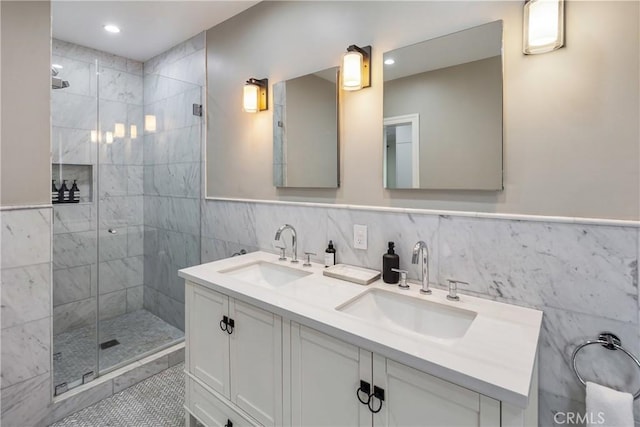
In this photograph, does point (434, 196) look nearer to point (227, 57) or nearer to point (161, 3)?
point (227, 57)

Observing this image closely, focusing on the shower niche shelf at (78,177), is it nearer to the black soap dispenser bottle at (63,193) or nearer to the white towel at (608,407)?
the black soap dispenser bottle at (63,193)

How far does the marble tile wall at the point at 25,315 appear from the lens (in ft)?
5.35

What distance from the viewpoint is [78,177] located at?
8.76 feet

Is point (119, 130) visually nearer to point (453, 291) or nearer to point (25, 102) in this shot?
point (25, 102)

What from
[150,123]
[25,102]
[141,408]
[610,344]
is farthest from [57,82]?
[610,344]

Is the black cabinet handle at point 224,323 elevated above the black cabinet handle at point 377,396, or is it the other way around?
the black cabinet handle at point 224,323

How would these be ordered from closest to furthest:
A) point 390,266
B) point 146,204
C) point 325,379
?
point 325,379 < point 390,266 < point 146,204

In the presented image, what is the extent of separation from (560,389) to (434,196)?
86cm

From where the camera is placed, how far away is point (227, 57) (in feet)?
7.77

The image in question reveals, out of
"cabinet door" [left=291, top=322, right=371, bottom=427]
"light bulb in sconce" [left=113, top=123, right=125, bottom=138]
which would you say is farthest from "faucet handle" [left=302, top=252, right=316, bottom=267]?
"light bulb in sconce" [left=113, top=123, right=125, bottom=138]

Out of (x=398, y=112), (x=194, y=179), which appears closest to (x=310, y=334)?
(x=398, y=112)

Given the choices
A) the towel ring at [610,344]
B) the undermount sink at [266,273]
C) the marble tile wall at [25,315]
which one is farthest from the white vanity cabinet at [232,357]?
the towel ring at [610,344]

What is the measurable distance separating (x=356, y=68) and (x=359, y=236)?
0.85 meters

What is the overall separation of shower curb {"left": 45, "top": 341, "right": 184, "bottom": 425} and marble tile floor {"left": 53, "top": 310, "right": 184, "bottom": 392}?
0.11 m
